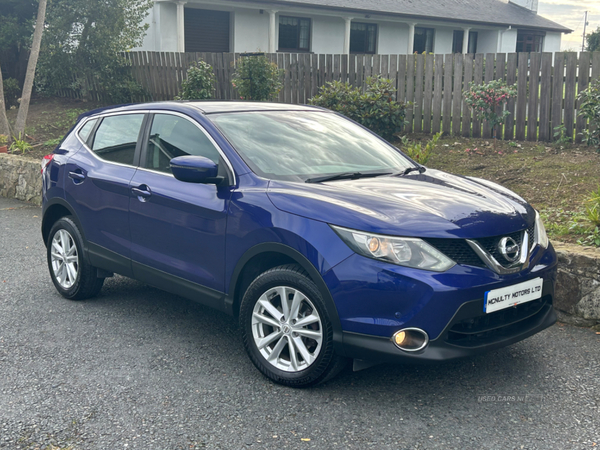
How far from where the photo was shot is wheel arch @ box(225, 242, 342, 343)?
3596mm

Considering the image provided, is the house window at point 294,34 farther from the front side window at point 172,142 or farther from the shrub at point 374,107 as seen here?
the front side window at point 172,142

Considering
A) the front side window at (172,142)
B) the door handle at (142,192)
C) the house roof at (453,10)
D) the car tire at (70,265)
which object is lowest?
the car tire at (70,265)

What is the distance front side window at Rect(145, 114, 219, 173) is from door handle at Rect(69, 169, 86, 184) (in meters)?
0.81

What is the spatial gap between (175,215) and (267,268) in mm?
812

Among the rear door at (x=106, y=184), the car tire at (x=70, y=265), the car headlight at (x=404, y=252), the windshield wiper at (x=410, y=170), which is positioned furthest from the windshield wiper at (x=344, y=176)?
the car tire at (x=70, y=265)

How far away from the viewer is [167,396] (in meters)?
3.82

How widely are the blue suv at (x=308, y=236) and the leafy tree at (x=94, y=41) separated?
13.7m

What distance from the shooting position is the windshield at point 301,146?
435 centimetres

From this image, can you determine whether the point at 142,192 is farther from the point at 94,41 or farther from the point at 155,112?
the point at 94,41

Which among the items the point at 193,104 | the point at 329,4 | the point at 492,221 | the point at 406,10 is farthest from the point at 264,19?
the point at 492,221

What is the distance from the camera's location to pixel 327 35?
87.9 feet

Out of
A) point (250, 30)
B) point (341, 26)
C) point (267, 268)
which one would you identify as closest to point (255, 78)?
point (267, 268)

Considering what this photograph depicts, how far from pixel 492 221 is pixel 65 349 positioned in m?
2.99

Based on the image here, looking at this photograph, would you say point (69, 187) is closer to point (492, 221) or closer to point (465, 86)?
point (492, 221)
